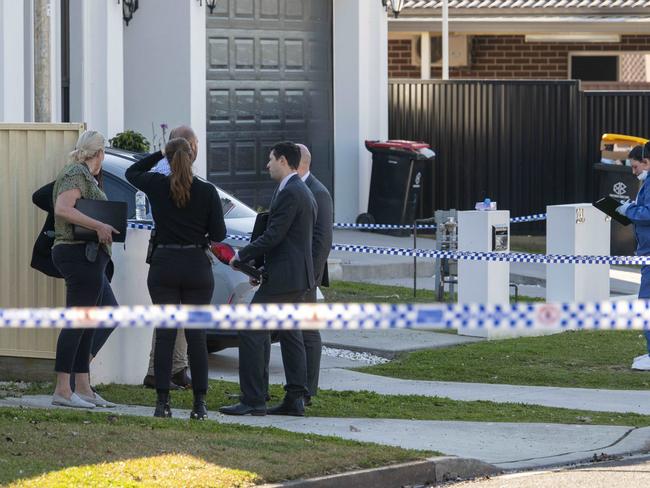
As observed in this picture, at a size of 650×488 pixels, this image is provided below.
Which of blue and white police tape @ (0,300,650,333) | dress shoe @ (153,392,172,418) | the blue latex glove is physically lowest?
dress shoe @ (153,392,172,418)

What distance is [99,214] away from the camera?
949 centimetres

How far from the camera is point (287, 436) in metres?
8.65

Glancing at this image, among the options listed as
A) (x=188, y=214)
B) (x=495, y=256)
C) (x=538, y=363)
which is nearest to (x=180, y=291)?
(x=188, y=214)

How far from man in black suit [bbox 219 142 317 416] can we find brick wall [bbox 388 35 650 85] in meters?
18.8

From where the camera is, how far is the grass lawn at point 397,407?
9820 millimetres

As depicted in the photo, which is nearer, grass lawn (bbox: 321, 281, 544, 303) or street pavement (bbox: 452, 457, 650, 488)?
street pavement (bbox: 452, 457, 650, 488)

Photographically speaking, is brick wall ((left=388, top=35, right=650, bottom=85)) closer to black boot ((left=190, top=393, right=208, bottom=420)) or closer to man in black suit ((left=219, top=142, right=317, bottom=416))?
man in black suit ((left=219, top=142, right=317, bottom=416))

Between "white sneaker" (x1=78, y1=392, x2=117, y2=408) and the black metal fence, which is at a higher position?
the black metal fence

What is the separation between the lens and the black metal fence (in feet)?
72.9

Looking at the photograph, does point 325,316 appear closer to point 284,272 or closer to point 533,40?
point 284,272

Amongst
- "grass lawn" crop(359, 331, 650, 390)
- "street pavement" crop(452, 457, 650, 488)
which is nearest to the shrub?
"grass lawn" crop(359, 331, 650, 390)

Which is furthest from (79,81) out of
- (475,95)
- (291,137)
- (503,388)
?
(503,388)

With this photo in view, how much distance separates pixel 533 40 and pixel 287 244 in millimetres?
19173

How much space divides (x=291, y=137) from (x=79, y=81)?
3926 millimetres
